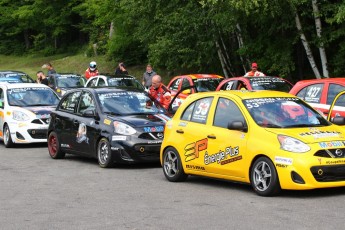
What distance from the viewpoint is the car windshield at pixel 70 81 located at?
29.7 meters

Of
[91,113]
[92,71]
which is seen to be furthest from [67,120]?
[92,71]

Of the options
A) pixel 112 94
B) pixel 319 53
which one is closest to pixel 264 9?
pixel 319 53

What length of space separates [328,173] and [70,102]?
7.79m

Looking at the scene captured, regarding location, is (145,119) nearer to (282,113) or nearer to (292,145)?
(282,113)

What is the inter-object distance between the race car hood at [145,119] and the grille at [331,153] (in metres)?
5.07

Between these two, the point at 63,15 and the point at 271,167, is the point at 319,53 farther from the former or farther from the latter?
the point at 63,15

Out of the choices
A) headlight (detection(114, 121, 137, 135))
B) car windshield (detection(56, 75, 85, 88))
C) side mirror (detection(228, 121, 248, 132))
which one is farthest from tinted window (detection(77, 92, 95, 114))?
car windshield (detection(56, 75, 85, 88))

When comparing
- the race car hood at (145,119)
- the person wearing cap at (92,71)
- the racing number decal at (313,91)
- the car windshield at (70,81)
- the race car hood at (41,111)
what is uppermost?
the racing number decal at (313,91)

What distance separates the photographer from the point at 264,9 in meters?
24.7

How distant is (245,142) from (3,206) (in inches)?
138

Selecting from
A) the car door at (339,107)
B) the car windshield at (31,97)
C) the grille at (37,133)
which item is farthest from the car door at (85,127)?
Result: the car windshield at (31,97)

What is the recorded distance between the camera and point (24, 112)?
20.0 metres

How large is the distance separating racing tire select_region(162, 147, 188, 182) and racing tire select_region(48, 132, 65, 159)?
4.51m

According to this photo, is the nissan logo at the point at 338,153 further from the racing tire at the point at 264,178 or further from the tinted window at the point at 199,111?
the tinted window at the point at 199,111
